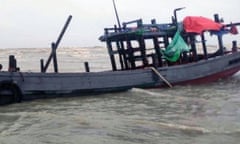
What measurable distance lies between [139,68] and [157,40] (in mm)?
1323

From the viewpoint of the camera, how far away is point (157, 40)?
17.9 meters

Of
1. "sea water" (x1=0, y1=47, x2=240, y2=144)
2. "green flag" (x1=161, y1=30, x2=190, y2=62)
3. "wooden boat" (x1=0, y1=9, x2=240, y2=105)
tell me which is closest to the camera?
"sea water" (x1=0, y1=47, x2=240, y2=144)

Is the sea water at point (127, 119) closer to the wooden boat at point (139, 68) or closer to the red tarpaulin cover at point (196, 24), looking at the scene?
the wooden boat at point (139, 68)

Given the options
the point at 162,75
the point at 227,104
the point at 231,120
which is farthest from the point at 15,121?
the point at 162,75

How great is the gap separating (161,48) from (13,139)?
420 inches

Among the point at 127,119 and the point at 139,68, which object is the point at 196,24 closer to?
the point at 139,68

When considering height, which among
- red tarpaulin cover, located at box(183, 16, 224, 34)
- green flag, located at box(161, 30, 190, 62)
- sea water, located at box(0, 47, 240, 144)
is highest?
red tarpaulin cover, located at box(183, 16, 224, 34)

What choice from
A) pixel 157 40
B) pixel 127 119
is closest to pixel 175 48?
pixel 157 40

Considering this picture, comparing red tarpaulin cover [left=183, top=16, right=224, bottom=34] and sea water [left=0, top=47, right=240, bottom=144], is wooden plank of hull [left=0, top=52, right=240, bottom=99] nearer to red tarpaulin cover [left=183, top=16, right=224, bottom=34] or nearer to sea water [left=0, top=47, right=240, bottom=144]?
sea water [left=0, top=47, right=240, bottom=144]

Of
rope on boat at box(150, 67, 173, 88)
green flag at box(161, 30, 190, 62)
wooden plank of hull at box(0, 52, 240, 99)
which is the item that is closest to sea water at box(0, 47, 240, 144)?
wooden plank of hull at box(0, 52, 240, 99)

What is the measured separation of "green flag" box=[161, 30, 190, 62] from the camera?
17.9 metres

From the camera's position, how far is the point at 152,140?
28.0 feet

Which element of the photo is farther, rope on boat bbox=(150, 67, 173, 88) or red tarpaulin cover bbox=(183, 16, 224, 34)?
red tarpaulin cover bbox=(183, 16, 224, 34)

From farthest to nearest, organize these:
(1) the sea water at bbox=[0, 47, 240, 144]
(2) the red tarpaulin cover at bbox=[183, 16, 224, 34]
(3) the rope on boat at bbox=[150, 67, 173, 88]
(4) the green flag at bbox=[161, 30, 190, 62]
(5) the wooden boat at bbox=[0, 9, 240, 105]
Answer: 1. (2) the red tarpaulin cover at bbox=[183, 16, 224, 34]
2. (4) the green flag at bbox=[161, 30, 190, 62]
3. (3) the rope on boat at bbox=[150, 67, 173, 88]
4. (5) the wooden boat at bbox=[0, 9, 240, 105]
5. (1) the sea water at bbox=[0, 47, 240, 144]
